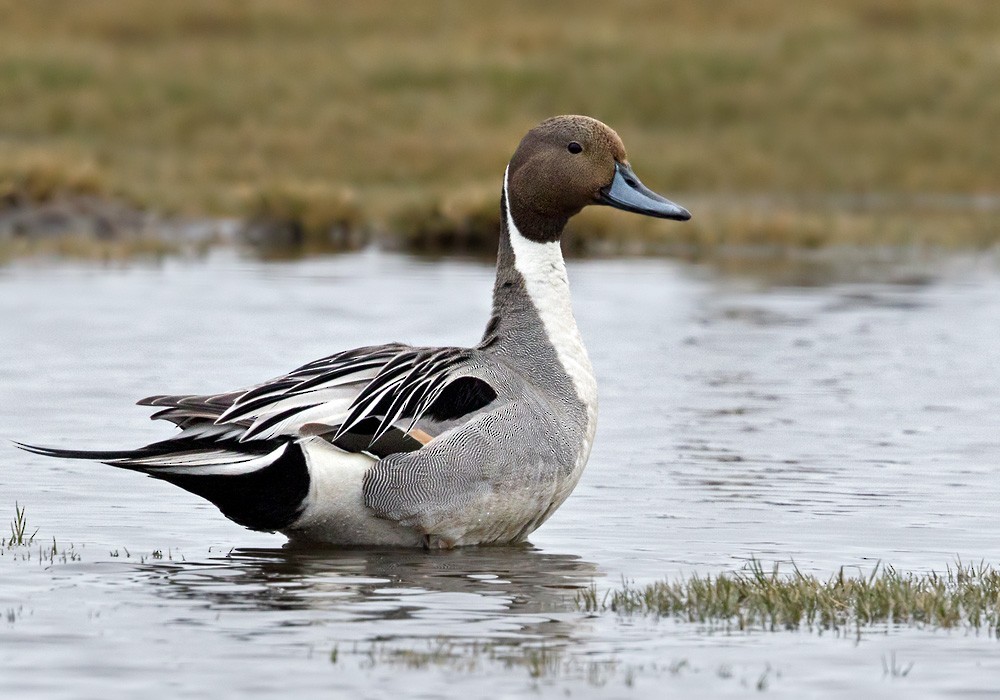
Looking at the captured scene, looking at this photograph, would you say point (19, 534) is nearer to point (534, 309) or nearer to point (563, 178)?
point (534, 309)

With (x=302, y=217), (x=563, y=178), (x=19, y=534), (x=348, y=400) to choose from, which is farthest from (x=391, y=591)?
(x=302, y=217)

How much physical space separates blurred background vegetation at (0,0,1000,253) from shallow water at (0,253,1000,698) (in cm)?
1006

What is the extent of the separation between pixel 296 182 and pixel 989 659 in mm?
24774

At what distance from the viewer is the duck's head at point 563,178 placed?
26.6 feet

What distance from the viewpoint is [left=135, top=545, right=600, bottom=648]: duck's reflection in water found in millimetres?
6062

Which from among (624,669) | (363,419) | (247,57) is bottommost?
(624,669)

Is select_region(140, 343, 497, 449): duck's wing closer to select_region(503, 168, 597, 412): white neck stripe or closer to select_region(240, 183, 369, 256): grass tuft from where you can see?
select_region(503, 168, 597, 412): white neck stripe

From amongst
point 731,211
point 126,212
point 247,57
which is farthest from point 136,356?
point 247,57

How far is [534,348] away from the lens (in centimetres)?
791

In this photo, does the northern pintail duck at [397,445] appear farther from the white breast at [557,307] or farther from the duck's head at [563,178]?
the duck's head at [563,178]

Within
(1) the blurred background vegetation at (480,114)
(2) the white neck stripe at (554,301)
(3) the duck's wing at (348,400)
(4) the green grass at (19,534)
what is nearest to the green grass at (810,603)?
(3) the duck's wing at (348,400)

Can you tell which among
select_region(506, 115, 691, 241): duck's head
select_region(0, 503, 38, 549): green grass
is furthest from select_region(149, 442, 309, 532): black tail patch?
select_region(506, 115, 691, 241): duck's head

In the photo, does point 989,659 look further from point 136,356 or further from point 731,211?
point 731,211

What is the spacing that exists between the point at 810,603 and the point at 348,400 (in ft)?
6.82
